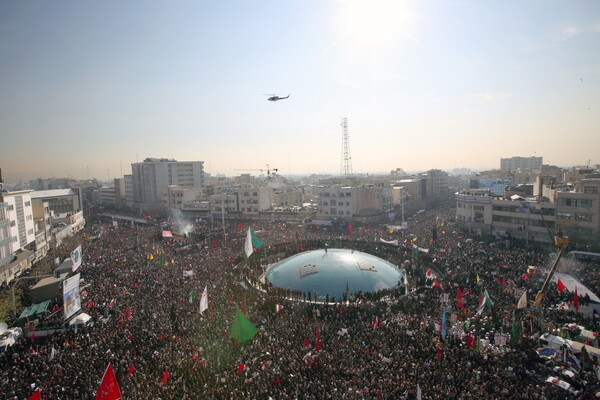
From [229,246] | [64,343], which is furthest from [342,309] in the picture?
[229,246]

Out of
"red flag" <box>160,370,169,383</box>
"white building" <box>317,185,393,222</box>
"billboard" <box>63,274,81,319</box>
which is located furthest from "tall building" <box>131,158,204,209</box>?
"red flag" <box>160,370,169,383</box>

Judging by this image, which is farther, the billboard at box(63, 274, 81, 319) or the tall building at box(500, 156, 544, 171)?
the tall building at box(500, 156, 544, 171)

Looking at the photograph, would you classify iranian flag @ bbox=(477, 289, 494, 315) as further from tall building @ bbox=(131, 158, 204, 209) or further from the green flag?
tall building @ bbox=(131, 158, 204, 209)

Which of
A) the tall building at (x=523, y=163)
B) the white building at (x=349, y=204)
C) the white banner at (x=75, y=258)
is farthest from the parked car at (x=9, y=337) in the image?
the tall building at (x=523, y=163)

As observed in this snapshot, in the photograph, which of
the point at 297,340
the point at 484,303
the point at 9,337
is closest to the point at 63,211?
the point at 9,337

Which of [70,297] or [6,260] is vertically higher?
[70,297]

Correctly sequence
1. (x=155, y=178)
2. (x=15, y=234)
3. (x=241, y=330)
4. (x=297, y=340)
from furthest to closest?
(x=155, y=178), (x=15, y=234), (x=297, y=340), (x=241, y=330)

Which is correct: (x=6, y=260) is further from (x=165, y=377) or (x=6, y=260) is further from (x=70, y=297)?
(x=165, y=377)
